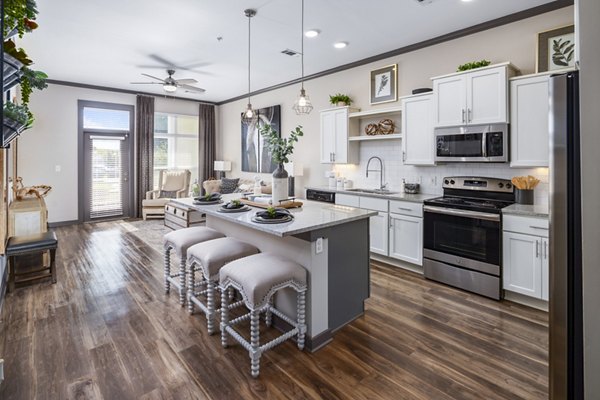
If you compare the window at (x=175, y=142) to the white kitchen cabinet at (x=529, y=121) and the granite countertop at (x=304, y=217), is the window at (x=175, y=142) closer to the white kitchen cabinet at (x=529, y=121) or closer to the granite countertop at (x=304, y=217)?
the granite countertop at (x=304, y=217)

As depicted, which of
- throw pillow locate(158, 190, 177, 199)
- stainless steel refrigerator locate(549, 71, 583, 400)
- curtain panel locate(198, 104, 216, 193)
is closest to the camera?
stainless steel refrigerator locate(549, 71, 583, 400)

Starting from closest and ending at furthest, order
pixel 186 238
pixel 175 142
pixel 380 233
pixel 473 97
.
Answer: pixel 186 238, pixel 473 97, pixel 380 233, pixel 175 142

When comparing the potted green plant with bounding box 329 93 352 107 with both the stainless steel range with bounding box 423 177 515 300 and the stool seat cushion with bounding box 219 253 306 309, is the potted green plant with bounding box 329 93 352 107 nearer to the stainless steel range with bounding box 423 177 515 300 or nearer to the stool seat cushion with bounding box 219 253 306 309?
the stainless steel range with bounding box 423 177 515 300

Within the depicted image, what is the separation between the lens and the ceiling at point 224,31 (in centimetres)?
350

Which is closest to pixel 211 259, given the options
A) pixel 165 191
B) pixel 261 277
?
pixel 261 277

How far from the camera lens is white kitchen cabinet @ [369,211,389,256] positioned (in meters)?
4.30

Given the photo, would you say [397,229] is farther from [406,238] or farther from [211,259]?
[211,259]

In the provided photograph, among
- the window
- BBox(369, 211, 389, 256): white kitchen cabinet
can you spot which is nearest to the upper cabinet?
BBox(369, 211, 389, 256): white kitchen cabinet

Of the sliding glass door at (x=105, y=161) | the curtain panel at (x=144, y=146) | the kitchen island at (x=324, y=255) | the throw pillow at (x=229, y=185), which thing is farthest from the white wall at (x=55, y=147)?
the kitchen island at (x=324, y=255)

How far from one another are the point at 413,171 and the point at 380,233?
101cm

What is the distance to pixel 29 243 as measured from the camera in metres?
3.54

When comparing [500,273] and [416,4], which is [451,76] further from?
[500,273]

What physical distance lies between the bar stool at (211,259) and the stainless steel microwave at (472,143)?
251 centimetres

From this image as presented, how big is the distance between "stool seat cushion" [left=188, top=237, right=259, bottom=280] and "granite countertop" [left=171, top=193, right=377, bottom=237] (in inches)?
11.0
